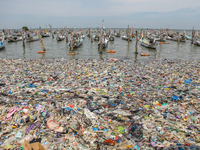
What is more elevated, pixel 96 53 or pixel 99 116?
pixel 96 53

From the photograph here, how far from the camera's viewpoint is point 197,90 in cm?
683

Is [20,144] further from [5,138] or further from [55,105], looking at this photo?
[55,105]

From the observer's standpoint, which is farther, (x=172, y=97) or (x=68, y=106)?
(x=172, y=97)

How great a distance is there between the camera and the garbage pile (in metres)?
→ 3.51

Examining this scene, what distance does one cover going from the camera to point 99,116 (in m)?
4.58

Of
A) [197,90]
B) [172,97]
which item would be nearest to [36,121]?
[172,97]

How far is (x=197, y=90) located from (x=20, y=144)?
797 cm

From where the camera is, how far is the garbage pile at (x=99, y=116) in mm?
3506

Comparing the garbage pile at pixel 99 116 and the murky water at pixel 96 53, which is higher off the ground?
the murky water at pixel 96 53

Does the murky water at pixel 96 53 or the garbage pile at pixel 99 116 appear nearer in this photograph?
the garbage pile at pixel 99 116

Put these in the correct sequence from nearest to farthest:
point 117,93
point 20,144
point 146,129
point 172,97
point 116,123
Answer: point 20,144, point 146,129, point 116,123, point 172,97, point 117,93

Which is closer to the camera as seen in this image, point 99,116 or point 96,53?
point 99,116

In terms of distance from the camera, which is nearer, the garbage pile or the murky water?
the garbage pile

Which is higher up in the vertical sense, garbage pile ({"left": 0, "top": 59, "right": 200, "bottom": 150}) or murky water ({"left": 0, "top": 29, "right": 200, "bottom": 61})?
murky water ({"left": 0, "top": 29, "right": 200, "bottom": 61})
